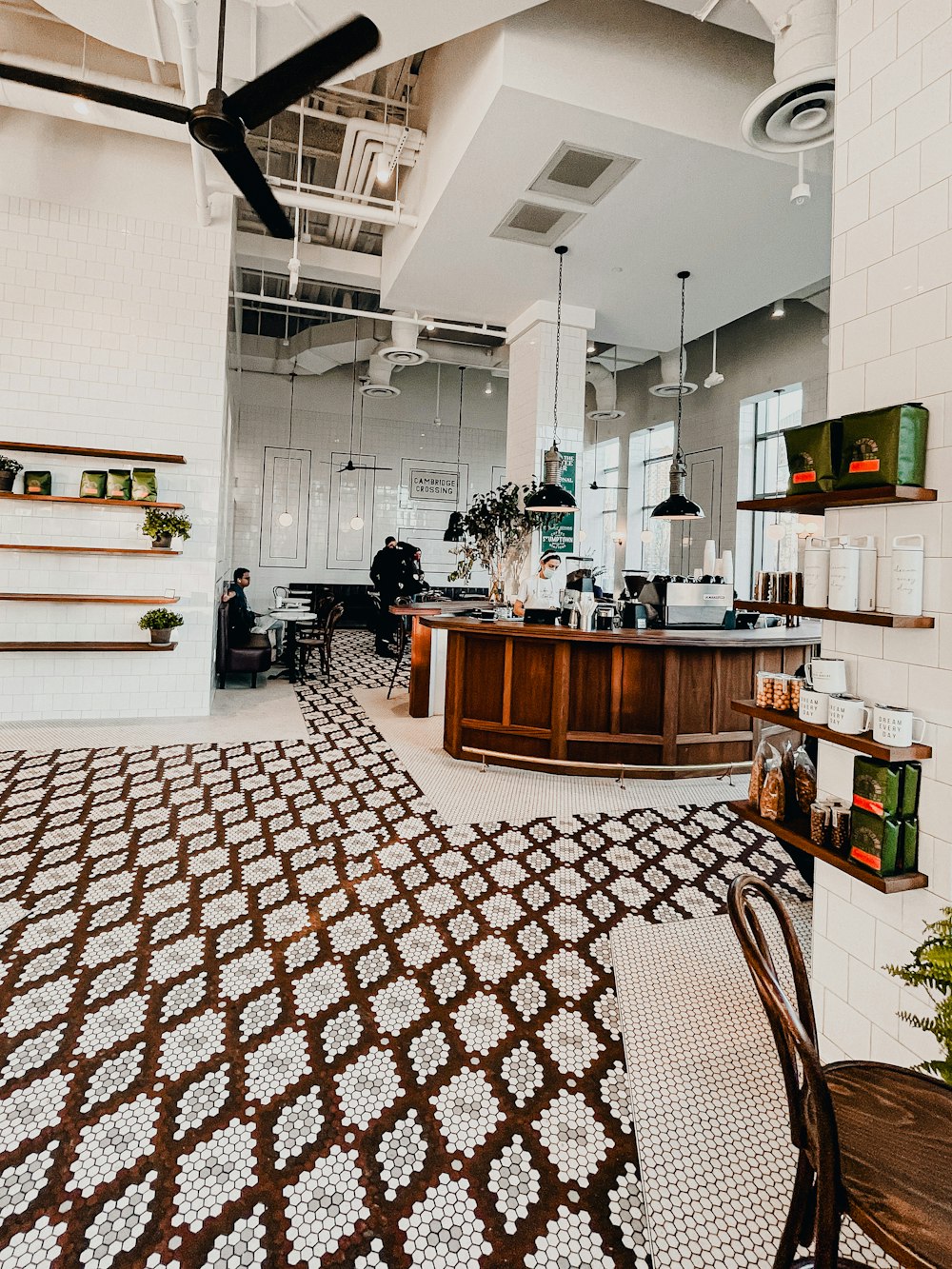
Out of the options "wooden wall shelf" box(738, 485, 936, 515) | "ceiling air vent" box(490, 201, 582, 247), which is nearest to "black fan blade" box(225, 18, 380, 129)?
"wooden wall shelf" box(738, 485, 936, 515)

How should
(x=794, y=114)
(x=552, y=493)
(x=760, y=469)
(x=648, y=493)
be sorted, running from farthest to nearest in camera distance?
(x=648, y=493), (x=760, y=469), (x=552, y=493), (x=794, y=114)

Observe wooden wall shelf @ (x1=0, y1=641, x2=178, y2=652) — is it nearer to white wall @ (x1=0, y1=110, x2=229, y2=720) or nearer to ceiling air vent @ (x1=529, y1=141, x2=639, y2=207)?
white wall @ (x1=0, y1=110, x2=229, y2=720)

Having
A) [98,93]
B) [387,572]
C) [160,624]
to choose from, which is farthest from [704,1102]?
[387,572]

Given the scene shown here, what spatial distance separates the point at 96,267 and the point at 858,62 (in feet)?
19.8

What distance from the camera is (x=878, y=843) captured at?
1.71 meters

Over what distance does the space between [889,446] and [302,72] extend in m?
2.88

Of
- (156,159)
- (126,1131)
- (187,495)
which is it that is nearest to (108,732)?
(187,495)

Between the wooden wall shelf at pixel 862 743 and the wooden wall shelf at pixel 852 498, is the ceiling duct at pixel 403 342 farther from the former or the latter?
the wooden wall shelf at pixel 862 743

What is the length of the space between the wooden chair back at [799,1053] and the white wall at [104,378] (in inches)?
236

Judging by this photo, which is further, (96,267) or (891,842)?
(96,267)

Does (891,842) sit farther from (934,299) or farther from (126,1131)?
(126,1131)

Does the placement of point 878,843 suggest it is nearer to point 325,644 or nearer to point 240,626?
point 240,626

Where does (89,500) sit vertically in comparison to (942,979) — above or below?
above

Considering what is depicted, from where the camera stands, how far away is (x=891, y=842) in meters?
1.71
